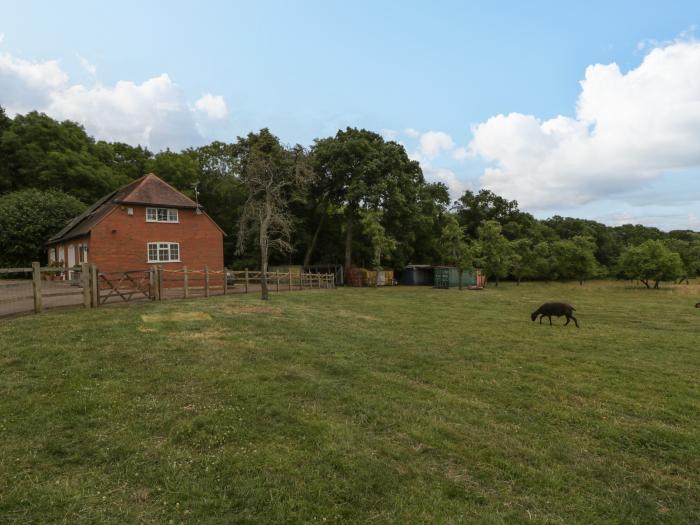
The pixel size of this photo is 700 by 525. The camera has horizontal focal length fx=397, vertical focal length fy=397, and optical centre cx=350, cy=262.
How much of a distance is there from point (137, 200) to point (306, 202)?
14.5m

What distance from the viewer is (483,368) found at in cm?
827

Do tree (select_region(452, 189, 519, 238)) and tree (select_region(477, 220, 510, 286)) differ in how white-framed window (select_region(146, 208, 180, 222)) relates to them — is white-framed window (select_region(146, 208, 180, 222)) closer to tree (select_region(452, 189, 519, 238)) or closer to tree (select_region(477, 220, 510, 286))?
tree (select_region(477, 220, 510, 286))

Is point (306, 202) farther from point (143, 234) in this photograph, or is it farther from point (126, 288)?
point (126, 288)

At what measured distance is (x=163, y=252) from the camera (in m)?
30.5

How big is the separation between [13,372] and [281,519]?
6027mm

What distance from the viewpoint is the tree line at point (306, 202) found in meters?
36.8

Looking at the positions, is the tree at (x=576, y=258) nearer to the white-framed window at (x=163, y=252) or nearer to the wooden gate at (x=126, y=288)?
the white-framed window at (x=163, y=252)

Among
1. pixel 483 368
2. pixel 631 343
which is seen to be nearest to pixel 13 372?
pixel 483 368

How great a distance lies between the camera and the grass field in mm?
3611

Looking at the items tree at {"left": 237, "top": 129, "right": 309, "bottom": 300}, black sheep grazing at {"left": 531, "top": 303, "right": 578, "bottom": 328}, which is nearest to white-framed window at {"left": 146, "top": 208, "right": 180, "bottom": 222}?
tree at {"left": 237, "top": 129, "right": 309, "bottom": 300}

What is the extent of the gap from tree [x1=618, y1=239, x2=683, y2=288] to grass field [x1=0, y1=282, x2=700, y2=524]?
45.4 meters

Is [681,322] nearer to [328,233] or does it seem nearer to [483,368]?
[483,368]

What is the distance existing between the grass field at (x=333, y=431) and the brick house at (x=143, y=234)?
1939cm

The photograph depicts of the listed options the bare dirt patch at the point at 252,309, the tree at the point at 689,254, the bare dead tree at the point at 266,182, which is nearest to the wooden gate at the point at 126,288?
the bare dirt patch at the point at 252,309
